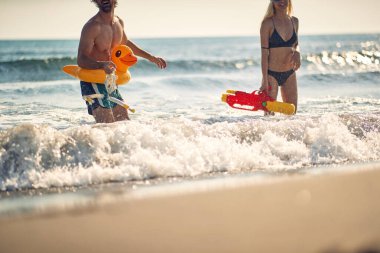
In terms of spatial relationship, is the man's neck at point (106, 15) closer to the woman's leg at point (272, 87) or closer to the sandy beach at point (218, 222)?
the woman's leg at point (272, 87)

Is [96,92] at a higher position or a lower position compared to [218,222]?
higher

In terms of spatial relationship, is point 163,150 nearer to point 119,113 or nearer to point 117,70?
point 119,113

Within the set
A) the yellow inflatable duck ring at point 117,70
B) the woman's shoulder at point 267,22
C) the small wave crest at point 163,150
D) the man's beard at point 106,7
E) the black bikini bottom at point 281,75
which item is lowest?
the small wave crest at point 163,150

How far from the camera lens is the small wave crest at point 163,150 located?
4480 mm

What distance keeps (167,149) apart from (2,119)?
14.1 ft

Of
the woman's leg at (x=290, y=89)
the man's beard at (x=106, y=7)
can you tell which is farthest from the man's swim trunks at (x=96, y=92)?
the woman's leg at (x=290, y=89)

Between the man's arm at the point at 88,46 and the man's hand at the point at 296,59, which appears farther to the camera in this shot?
the man's hand at the point at 296,59

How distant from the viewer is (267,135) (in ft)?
17.9

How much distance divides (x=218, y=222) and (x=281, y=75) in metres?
3.72

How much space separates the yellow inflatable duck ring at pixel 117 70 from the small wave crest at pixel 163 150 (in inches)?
22.1

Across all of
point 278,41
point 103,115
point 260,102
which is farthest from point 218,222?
point 278,41

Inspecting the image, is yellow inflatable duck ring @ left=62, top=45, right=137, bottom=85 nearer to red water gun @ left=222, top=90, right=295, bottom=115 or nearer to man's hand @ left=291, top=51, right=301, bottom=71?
red water gun @ left=222, top=90, right=295, bottom=115

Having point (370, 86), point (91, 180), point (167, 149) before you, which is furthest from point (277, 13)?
point (370, 86)

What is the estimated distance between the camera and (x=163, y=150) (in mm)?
4945
